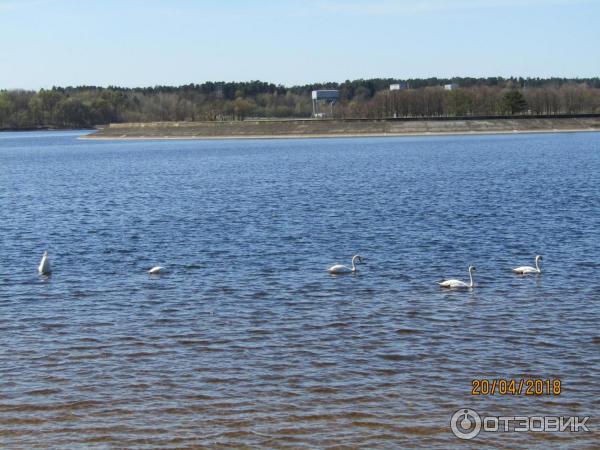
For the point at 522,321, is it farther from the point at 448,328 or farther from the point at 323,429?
the point at 323,429

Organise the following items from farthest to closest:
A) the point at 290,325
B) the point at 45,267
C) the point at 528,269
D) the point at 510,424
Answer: the point at 45,267 < the point at 528,269 < the point at 290,325 < the point at 510,424

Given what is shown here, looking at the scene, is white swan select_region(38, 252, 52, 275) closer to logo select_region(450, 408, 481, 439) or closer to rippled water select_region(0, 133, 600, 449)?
rippled water select_region(0, 133, 600, 449)

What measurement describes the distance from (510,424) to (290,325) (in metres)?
8.54

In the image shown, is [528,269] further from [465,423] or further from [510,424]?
[465,423]

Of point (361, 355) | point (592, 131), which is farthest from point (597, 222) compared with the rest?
point (592, 131)

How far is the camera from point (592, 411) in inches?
650

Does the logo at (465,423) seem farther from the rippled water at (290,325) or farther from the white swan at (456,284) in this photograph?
the white swan at (456,284)

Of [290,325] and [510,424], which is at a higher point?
[290,325]
